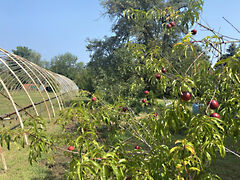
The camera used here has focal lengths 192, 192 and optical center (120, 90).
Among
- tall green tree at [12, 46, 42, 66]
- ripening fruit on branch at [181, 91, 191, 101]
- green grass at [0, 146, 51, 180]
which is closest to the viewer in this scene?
ripening fruit on branch at [181, 91, 191, 101]

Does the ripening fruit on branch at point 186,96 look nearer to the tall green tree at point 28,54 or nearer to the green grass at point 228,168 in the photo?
the green grass at point 228,168

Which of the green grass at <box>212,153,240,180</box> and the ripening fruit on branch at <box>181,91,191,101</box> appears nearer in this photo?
the ripening fruit on branch at <box>181,91,191,101</box>

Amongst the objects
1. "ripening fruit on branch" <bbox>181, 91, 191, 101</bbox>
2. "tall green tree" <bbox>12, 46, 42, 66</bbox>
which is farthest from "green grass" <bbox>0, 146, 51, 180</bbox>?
"tall green tree" <bbox>12, 46, 42, 66</bbox>

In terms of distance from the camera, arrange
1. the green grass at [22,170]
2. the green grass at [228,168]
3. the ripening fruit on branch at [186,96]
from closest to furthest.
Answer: the ripening fruit on branch at [186,96] < the green grass at [22,170] < the green grass at [228,168]

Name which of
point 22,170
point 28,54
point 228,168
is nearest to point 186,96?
point 228,168

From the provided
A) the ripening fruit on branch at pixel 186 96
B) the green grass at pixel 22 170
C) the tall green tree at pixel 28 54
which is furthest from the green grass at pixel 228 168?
the tall green tree at pixel 28 54

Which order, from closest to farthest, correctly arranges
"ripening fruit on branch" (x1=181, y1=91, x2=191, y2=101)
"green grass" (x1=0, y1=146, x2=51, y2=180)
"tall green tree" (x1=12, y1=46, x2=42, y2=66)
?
1. "ripening fruit on branch" (x1=181, y1=91, x2=191, y2=101)
2. "green grass" (x1=0, y1=146, x2=51, y2=180)
3. "tall green tree" (x1=12, y1=46, x2=42, y2=66)

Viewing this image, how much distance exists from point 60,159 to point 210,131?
528 cm

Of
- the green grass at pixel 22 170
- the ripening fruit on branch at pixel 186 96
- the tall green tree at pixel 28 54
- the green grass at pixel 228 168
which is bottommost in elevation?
the green grass at pixel 228 168

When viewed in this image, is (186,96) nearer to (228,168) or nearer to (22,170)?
(228,168)

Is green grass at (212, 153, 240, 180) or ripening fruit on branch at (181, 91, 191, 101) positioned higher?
ripening fruit on branch at (181, 91, 191, 101)

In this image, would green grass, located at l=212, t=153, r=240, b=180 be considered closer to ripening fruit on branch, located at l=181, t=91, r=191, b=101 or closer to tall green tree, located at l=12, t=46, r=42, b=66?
ripening fruit on branch, located at l=181, t=91, r=191, b=101

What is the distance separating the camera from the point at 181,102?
178 centimetres

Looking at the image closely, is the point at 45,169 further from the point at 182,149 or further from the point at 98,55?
the point at 98,55
